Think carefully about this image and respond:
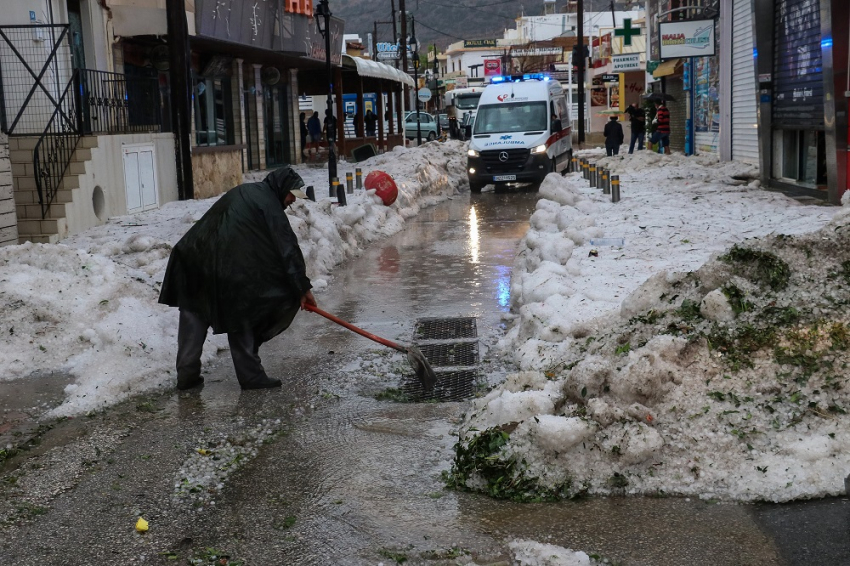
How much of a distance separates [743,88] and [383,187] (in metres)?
9.81

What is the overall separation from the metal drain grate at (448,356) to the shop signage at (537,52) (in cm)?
8232

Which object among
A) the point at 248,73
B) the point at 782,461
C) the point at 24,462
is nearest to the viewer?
the point at 782,461

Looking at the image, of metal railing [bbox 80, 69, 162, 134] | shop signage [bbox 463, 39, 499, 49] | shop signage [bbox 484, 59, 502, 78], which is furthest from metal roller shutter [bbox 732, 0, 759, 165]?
shop signage [bbox 463, 39, 499, 49]

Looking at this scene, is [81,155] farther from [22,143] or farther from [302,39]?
[302,39]

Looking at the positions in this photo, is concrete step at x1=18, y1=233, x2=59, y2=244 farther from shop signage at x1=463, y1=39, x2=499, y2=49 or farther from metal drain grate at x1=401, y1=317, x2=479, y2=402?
shop signage at x1=463, y1=39, x2=499, y2=49

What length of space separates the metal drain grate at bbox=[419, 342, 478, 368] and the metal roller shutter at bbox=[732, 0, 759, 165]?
1513 cm

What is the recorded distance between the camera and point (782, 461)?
4684 mm

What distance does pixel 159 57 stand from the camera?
68.9 feet

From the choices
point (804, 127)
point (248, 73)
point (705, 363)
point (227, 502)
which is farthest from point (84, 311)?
point (248, 73)

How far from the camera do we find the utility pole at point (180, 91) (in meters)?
16.4

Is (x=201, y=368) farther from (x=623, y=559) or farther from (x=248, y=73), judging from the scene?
(x=248, y=73)

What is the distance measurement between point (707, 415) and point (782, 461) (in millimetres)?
436

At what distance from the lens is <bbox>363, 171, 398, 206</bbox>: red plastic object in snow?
18344mm

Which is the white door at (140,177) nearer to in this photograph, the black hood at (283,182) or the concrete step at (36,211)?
the concrete step at (36,211)
